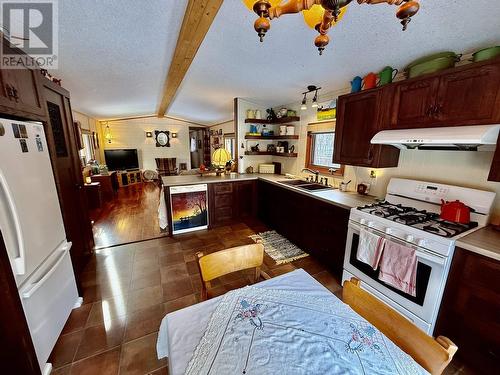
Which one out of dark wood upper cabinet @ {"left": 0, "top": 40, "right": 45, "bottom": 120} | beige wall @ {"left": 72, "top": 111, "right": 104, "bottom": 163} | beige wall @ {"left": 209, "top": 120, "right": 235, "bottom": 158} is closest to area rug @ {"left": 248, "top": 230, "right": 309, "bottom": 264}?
dark wood upper cabinet @ {"left": 0, "top": 40, "right": 45, "bottom": 120}

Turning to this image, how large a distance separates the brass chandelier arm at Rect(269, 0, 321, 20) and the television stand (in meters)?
7.48

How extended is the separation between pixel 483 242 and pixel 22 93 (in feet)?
10.7

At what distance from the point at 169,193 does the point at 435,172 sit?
3259mm

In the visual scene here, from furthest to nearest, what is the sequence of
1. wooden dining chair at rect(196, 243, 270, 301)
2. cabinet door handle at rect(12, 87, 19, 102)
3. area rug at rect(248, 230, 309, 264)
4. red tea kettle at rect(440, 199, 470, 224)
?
area rug at rect(248, 230, 309, 264) < red tea kettle at rect(440, 199, 470, 224) < cabinet door handle at rect(12, 87, 19, 102) < wooden dining chair at rect(196, 243, 270, 301)

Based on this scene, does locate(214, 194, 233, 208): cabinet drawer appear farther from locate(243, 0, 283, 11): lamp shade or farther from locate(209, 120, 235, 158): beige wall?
locate(209, 120, 235, 158): beige wall

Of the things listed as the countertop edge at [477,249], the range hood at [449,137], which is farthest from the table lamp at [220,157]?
the countertop edge at [477,249]

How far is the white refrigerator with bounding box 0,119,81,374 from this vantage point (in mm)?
1112

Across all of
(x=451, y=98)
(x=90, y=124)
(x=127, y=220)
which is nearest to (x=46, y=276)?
(x=127, y=220)

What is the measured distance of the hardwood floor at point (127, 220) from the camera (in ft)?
10.6

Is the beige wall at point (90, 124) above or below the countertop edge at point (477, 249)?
above

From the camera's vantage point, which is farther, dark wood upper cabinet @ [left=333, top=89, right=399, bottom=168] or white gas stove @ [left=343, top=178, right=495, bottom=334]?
dark wood upper cabinet @ [left=333, top=89, right=399, bottom=168]

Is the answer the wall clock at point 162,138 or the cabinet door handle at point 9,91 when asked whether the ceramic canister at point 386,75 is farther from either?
the wall clock at point 162,138

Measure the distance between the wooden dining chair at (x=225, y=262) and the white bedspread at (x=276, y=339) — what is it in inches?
8.0

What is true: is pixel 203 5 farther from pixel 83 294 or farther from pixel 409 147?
pixel 83 294
